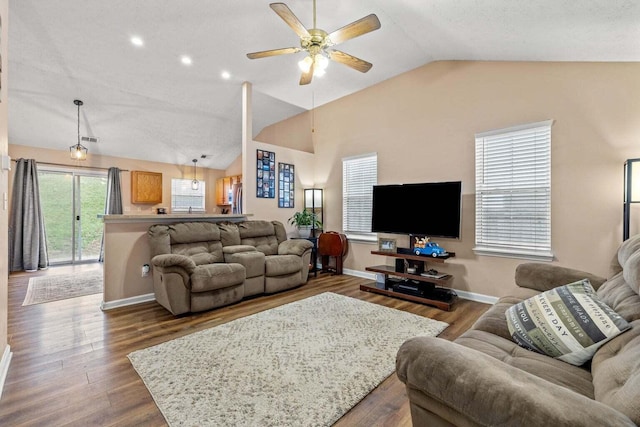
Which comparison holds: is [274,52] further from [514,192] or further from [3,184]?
[514,192]

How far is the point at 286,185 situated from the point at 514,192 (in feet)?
11.7

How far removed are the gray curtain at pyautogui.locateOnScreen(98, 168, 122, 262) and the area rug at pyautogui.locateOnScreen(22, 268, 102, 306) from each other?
1.57m

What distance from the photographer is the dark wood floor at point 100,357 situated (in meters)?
A: 1.65

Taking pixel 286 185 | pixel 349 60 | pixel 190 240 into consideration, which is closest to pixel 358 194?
pixel 286 185

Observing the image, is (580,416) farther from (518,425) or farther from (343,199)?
(343,199)

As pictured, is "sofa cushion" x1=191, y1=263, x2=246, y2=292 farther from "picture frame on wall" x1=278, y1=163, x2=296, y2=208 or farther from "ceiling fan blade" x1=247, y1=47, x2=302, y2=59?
"ceiling fan blade" x1=247, y1=47, x2=302, y2=59

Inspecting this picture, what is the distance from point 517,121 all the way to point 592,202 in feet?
3.88

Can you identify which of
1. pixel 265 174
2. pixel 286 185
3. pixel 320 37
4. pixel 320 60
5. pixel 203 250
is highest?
pixel 320 37

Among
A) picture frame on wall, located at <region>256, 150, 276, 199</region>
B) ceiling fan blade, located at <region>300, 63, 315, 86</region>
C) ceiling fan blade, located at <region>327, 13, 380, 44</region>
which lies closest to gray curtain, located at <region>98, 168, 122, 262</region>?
picture frame on wall, located at <region>256, 150, 276, 199</region>

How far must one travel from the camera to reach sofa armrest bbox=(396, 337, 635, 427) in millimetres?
731

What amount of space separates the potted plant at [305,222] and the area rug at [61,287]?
314 cm

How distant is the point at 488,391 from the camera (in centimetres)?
86

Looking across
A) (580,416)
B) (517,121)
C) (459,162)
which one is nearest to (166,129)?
(459,162)

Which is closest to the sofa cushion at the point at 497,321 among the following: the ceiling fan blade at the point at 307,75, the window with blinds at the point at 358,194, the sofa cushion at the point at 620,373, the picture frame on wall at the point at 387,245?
the sofa cushion at the point at 620,373
